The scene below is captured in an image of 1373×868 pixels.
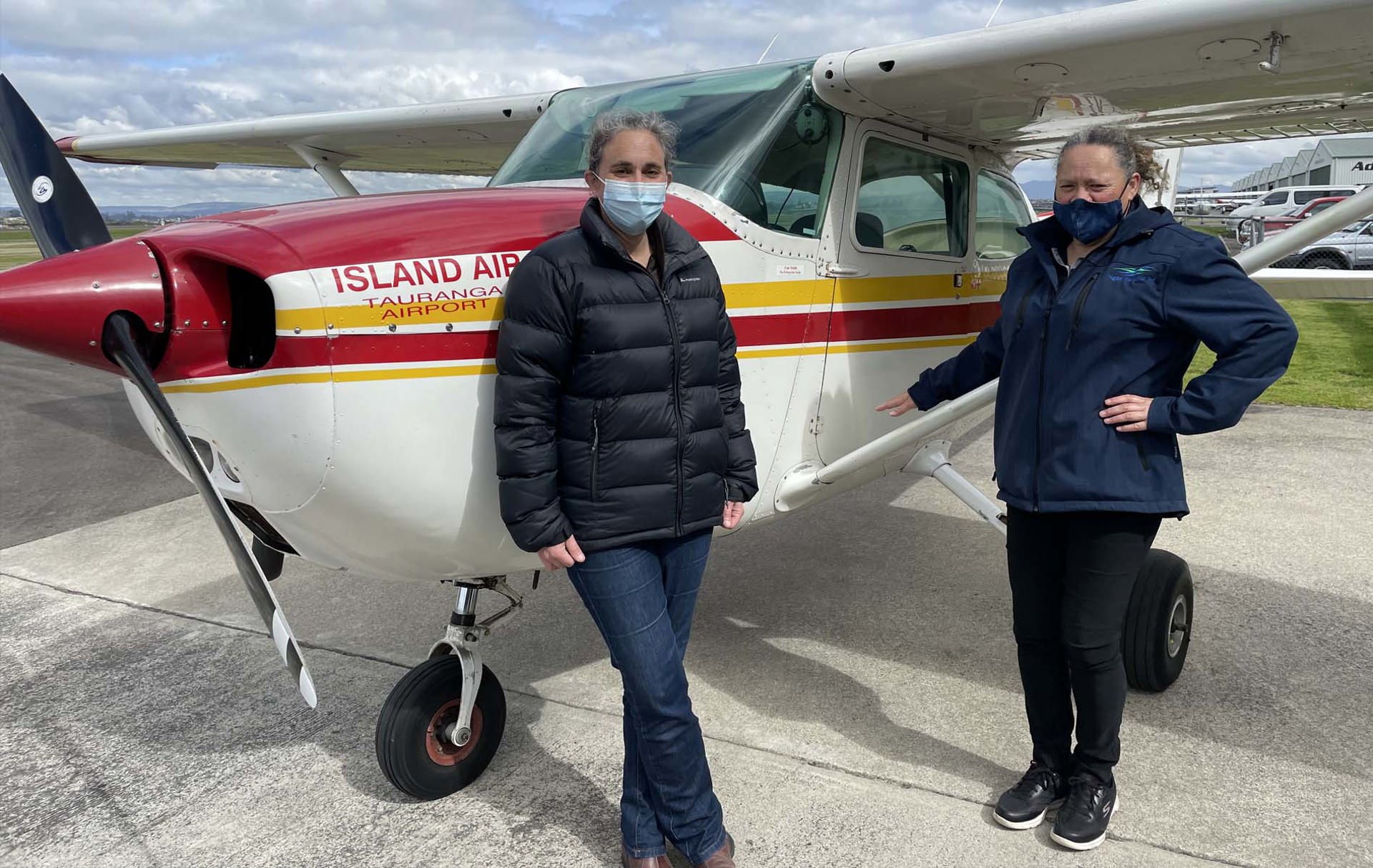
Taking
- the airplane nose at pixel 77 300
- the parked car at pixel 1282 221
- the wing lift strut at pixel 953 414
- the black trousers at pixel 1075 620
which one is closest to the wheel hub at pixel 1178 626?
the wing lift strut at pixel 953 414

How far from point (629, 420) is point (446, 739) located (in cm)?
128

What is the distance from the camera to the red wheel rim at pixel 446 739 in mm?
2795

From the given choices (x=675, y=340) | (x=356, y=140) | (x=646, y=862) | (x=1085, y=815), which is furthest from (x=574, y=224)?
(x=356, y=140)

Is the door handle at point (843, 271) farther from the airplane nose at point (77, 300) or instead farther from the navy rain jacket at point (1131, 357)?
the airplane nose at point (77, 300)

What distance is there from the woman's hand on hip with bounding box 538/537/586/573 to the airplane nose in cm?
94

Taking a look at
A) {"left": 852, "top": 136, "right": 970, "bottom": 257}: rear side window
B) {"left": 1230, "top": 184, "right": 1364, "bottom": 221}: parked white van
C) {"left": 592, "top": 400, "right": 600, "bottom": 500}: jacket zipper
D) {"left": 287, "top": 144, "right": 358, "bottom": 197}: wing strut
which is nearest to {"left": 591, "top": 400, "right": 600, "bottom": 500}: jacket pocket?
{"left": 592, "top": 400, "right": 600, "bottom": 500}: jacket zipper

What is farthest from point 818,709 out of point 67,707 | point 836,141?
point 67,707

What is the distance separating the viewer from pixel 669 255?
2219 millimetres

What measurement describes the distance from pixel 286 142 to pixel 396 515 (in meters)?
4.57

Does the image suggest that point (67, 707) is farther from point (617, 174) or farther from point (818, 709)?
point (617, 174)

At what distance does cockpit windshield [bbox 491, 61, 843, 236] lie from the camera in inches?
118

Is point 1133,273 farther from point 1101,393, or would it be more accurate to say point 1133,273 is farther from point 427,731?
point 427,731

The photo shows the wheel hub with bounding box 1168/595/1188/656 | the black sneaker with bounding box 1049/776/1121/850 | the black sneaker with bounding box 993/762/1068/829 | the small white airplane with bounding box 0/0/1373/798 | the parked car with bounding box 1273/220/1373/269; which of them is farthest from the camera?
Answer: the parked car with bounding box 1273/220/1373/269

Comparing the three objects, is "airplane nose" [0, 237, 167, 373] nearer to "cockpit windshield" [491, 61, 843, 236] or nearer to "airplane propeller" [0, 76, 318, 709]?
"airplane propeller" [0, 76, 318, 709]
